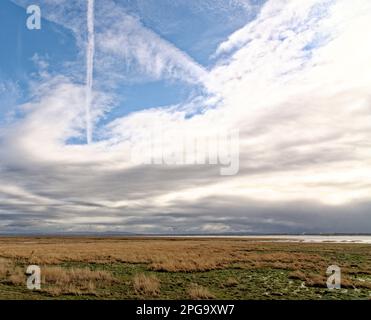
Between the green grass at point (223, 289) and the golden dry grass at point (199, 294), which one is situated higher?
the golden dry grass at point (199, 294)

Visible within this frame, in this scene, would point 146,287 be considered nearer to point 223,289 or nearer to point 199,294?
point 199,294

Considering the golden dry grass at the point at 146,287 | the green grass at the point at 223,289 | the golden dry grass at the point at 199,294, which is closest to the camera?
the golden dry grass at the point at 199,294

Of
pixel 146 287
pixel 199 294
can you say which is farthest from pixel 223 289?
pixel 146 287

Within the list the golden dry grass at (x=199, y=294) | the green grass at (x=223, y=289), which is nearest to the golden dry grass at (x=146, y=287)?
the green grass at (x=223, y=289)

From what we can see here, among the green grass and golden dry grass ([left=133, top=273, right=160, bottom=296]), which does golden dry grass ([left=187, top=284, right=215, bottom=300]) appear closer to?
the green grass

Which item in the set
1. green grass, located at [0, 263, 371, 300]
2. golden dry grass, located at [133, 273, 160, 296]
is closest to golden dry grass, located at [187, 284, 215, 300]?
green grass, located at [0, 263, 371, 300]

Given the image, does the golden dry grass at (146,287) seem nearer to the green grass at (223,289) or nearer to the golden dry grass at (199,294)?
the green grass at (223,289)

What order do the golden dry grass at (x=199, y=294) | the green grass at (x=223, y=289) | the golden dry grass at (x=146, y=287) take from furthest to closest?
the golden dry grass at (x=146, y=287) < the green grass at (x=223, y=289) < the golden dry grass at (x=199, y=294)

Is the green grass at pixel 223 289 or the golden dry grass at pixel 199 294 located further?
the green grass at pixel 223 289

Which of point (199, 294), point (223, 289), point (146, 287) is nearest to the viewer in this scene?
point (199, 294)

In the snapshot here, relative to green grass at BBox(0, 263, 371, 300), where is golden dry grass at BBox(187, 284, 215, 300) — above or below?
above

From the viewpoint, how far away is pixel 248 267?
29.1m
